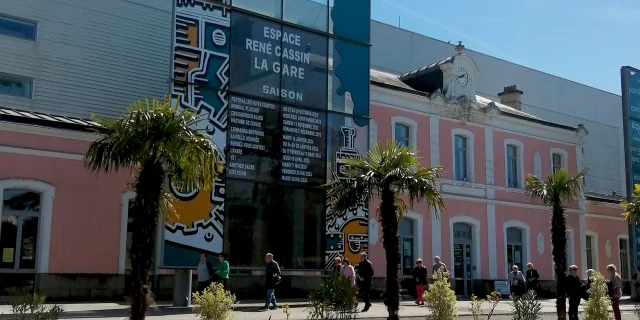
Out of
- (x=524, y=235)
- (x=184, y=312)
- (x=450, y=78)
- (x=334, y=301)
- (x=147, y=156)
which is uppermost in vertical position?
(x=450, y=78)

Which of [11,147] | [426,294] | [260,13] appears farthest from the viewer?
[260,13]

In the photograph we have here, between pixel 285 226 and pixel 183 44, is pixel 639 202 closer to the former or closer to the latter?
pixel 285 226

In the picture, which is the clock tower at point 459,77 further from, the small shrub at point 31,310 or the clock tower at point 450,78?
the small shrub at point 31,310

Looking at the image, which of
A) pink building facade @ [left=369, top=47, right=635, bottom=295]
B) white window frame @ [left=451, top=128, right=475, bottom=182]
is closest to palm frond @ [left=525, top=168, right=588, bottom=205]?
pink building facade @ [left=369, top=47, right=635, bottom=295]

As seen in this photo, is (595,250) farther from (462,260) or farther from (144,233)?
(144,233)

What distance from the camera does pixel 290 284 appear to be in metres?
22.0

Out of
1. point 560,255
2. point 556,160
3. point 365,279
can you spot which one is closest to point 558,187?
point 560,255

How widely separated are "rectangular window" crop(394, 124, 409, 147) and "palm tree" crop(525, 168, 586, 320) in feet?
25.7

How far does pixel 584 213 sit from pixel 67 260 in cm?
2342

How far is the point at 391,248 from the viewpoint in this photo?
13453mm

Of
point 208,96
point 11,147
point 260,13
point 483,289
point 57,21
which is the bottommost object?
point 483,289

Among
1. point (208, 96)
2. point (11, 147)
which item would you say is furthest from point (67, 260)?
point (208, 96)

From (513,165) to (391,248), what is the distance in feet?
62.3

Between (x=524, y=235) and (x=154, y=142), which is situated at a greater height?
(x=154, y=142)
